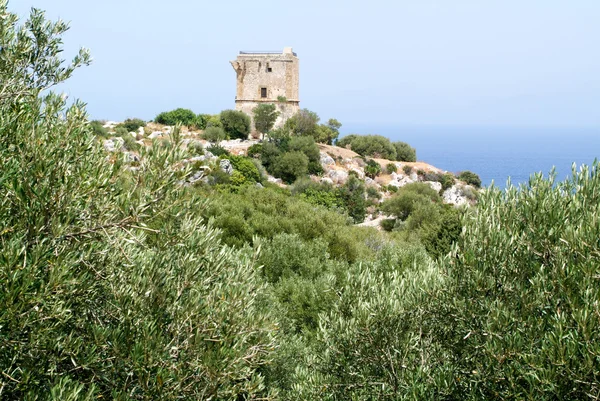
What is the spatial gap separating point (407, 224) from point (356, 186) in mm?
13024

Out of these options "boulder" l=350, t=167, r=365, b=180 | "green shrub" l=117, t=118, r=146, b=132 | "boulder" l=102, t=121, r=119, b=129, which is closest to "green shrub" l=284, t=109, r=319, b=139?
"boulder" l=350, t=167, r=365, b=180

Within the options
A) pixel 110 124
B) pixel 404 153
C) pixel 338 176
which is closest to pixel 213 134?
pixel 110 124

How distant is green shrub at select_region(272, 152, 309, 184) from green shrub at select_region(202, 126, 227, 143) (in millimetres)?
6971

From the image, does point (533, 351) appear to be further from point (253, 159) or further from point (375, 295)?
point (253, 159)

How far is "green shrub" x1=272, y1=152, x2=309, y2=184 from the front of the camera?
192 feet

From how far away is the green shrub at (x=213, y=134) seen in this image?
203ft

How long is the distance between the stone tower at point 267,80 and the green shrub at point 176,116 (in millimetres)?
5446

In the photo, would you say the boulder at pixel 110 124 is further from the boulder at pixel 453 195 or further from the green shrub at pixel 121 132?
the boulder at pixel 453 195

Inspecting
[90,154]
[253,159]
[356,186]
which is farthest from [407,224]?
[90,154]

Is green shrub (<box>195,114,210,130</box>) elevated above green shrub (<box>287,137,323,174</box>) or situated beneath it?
elevated above

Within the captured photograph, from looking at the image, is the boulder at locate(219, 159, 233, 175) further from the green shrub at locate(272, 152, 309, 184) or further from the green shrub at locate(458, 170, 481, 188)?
the green shrub at locate(458, 170, 481, 188)

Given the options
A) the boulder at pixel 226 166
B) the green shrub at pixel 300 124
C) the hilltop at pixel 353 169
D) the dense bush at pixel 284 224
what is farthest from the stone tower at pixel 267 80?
the dense bush at pixel 284 224

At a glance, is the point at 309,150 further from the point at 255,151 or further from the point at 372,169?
the point at 372,169

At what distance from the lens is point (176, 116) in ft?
221
